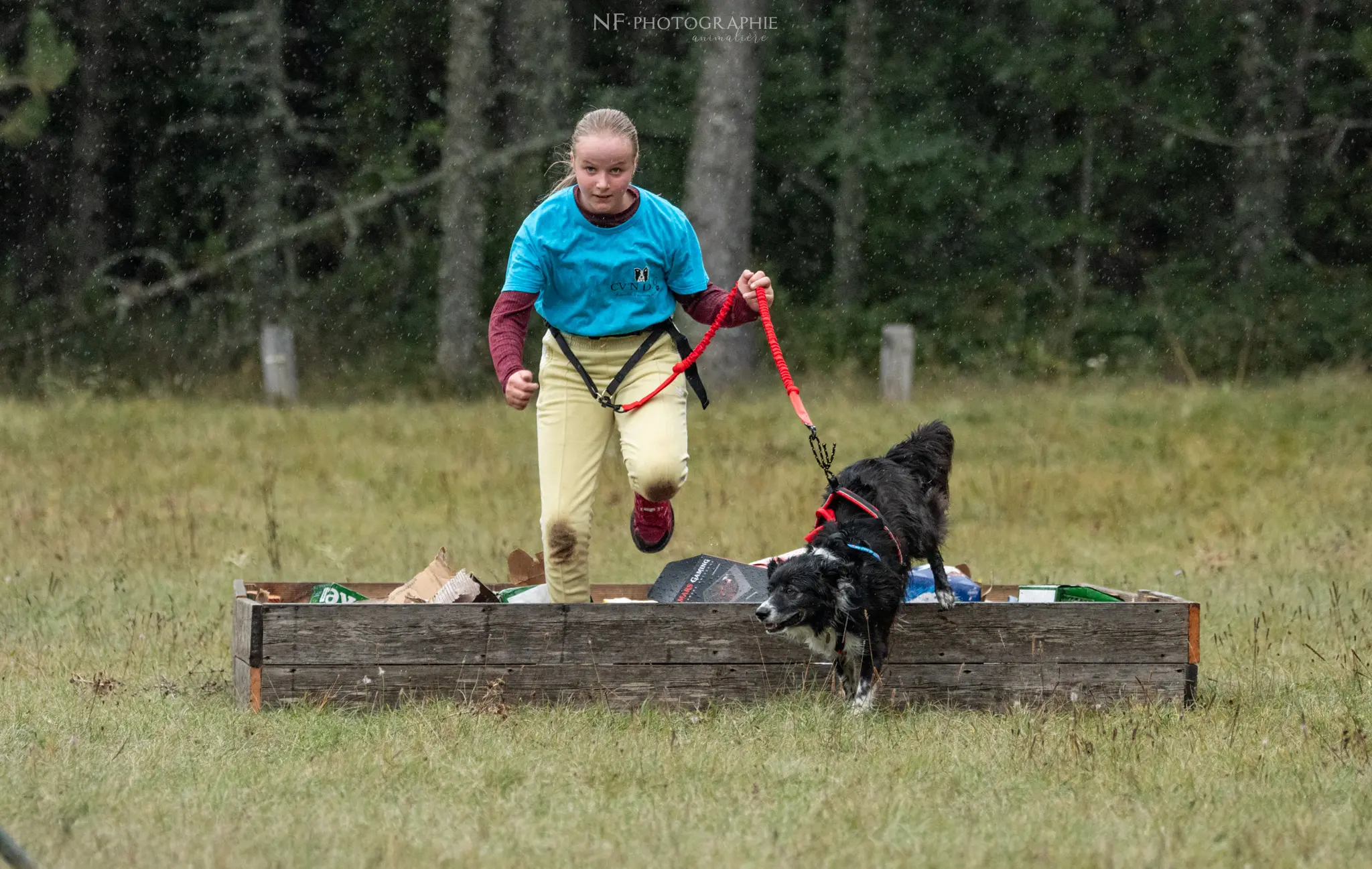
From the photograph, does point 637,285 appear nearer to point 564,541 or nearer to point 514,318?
point 514,318

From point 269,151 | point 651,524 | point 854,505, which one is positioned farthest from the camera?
point 269,151

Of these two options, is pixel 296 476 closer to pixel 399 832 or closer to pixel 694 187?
pixel 694 187

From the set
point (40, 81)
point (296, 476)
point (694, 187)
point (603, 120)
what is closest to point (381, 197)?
point (40, 81)

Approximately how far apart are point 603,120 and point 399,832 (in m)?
2.98

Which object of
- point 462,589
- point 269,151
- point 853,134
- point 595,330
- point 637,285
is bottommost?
point 462,589

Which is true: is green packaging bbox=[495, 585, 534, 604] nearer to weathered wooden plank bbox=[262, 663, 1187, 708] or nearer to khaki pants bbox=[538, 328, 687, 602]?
khaki pants bbox=[538, 328, 687, 602]

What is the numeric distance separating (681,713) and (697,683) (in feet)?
0.52

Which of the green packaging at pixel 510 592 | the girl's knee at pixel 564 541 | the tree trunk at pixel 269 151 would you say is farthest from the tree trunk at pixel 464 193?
the girl's knee at pixel 564 541

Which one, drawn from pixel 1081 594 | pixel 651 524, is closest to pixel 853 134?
pixel 1081 594

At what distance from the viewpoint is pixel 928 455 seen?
6.92m

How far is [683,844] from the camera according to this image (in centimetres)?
438

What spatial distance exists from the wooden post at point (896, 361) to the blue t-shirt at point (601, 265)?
12.2 m

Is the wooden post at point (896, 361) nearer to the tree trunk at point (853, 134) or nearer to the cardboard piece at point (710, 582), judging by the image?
the tree trunk at point (853, 134)

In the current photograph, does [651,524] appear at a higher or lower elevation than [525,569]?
higher
